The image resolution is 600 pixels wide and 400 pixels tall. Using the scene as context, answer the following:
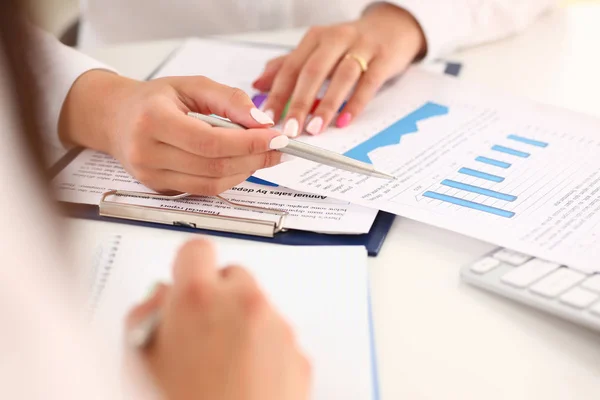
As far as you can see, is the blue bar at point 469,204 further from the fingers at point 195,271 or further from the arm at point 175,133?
the fingers at point 195,271

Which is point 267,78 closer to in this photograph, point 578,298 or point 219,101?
point 219,101

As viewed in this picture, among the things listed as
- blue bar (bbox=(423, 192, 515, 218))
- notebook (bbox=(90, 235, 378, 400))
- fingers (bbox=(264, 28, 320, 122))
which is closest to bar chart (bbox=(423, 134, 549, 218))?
blue bar (bbox=(423, 192, 515, 218))

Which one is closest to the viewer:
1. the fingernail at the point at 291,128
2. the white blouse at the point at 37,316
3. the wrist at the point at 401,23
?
the white blouse at the point at 37,316

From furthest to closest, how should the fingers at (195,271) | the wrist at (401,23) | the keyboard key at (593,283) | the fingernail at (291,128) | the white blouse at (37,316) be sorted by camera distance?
1. the wrist at (401,23)
2. the fingernail at (291,128)
3. the keyboard key at (593,283)
4. the fingers at (195,271)
5. the white blouse at (37,316)

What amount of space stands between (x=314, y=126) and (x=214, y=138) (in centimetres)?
17

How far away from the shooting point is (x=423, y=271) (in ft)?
1.46

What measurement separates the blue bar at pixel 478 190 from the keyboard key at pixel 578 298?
12 centimetres

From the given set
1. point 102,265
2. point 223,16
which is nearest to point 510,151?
point 102,265

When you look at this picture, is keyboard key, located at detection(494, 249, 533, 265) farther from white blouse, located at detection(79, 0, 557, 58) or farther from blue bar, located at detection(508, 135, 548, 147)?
white blouse, located at detection(79, 0, 557, 58)

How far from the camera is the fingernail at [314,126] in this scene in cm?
62

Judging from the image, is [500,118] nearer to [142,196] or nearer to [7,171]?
[142,196]

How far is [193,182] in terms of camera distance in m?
0.50

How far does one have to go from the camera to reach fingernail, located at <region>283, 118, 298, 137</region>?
0.60 metres

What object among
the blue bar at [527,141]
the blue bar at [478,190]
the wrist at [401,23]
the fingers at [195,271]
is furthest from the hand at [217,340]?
the wrist at [401,23]
